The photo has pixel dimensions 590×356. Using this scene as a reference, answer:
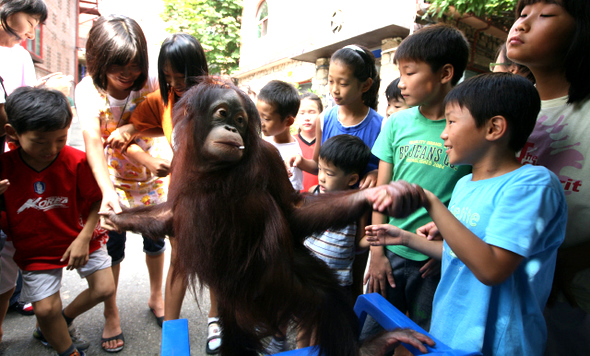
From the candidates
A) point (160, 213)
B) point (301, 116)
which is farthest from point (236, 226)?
point (301, 116)

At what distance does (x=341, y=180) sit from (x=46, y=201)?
5.48 ft

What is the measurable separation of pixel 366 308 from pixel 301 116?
2365mm

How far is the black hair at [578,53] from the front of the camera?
1.25 meters

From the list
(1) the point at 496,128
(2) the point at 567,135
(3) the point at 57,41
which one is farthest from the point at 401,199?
(3) the point at 57,41

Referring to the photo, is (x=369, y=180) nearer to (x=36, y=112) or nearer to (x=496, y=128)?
(x=496, y=128)

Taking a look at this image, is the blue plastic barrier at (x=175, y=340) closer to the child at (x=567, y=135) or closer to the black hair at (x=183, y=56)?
the black hair at (x=183, y=56)

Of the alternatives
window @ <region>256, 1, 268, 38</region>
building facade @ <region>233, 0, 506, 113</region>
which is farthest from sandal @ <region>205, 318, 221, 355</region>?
window @ <region>256, 1, 268, 38</region>

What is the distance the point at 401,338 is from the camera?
1.32 m

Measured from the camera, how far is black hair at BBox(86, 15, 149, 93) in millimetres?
1860

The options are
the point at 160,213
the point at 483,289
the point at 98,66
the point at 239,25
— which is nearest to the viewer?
the point at 483,289

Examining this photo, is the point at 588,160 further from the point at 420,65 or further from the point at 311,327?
the point at 311,327

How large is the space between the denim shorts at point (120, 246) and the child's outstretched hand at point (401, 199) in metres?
1.80

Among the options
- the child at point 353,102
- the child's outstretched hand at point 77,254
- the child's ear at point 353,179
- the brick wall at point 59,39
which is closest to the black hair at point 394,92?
the child at point 353,102

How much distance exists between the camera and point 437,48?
1.64 meters
